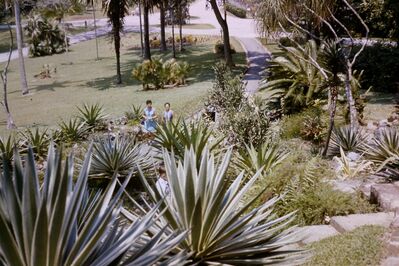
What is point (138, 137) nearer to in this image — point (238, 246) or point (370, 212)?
point (370, 212)

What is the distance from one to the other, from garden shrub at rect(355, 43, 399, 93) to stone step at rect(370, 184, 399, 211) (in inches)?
393

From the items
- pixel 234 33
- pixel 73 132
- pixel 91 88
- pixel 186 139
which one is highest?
pixel 234 33

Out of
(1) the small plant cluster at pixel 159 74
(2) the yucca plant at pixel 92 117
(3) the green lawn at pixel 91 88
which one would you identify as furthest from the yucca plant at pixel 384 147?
(1) the small plant cluster at pixel 159 74

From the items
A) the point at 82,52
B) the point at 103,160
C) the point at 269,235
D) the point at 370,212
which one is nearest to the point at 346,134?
the point at 370,212

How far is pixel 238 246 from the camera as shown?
3611 mm

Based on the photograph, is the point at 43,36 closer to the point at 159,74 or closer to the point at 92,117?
the point at 159,74

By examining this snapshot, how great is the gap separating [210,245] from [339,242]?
2207mm

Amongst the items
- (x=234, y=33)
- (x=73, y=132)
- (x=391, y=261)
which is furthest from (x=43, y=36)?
(x=391, y=261)

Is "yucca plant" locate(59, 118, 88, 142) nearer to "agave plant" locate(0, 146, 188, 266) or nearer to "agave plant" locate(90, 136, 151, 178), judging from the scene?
"agave plant" locate(90, 136, 151, 178)

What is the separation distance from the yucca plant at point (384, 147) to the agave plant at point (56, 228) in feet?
20.3

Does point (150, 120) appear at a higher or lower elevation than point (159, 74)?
lower

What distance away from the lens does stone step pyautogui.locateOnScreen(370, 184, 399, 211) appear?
20.0 ft

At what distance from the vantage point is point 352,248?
4.99 meters

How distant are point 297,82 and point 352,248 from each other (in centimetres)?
863
